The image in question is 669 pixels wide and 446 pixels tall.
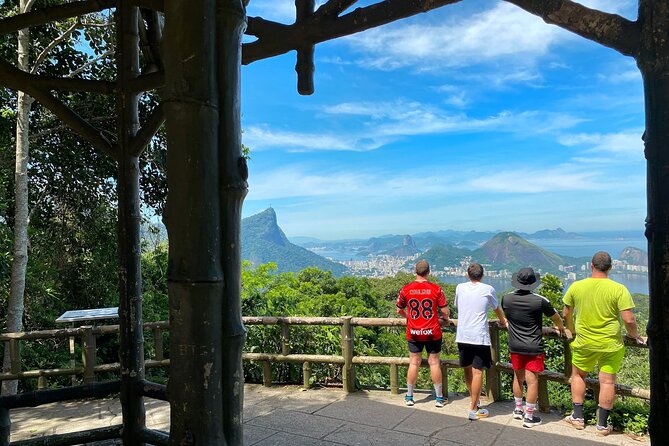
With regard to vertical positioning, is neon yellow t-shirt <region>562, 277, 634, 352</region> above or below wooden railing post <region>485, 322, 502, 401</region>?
above

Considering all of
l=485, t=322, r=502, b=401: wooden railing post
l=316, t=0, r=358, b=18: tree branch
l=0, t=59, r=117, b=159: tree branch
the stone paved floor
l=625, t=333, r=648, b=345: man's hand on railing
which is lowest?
the stone paved floor

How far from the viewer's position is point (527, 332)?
4.03 meters

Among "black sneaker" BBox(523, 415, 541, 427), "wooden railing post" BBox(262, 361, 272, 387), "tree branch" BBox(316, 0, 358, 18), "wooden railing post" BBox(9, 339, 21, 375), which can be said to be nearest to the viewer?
"tree branch" BBox(316, 0, 358, 18)

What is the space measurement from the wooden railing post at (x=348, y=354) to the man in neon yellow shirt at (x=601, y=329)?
2176 mm

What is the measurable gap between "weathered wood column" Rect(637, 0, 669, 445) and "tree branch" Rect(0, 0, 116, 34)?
2.84 meters

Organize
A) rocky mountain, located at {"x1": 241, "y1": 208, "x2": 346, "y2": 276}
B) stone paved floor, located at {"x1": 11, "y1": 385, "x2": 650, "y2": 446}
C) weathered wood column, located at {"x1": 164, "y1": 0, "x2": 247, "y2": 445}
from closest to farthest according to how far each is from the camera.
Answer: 1. weathered wood column, located at {"x1": 164, "y1": 0, "x2": 247, "y2": 445}
2. stone paved floor, located at {"x1": 11, "y1": 385, "x2": 650, "y2": 446}
3. rocky mountain, located at {"x1": 241, "y1": 208, "x2": 346, "y2": 276}

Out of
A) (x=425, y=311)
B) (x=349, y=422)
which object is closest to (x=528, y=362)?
(x=425, y=311)

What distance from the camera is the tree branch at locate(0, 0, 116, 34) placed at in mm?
2783

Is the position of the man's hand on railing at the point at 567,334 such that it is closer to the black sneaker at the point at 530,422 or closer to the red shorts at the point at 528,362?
the red shorts at the point at 528,362

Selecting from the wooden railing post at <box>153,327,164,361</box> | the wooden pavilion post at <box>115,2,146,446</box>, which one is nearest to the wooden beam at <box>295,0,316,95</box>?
the wooden pavilion post at <box>115,2,146,446</box>

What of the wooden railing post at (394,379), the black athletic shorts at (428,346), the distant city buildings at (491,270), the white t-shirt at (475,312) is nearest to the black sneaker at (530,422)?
the white t-shirt at (475,312)

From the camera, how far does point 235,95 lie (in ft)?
6.00

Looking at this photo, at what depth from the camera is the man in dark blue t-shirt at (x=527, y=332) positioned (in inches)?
157

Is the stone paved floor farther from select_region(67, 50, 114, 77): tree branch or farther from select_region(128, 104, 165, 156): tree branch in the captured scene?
select_region(67, 50, 114, 77): tree branch
